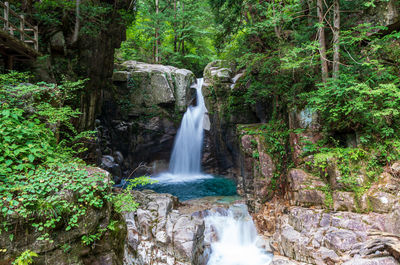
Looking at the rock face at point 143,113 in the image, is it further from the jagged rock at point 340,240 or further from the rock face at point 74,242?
the jagged rock at point 340,240

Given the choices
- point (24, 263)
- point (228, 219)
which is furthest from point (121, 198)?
point (228, 219)

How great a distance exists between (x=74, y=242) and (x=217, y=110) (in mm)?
11834

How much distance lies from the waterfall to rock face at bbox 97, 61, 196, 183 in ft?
1.92

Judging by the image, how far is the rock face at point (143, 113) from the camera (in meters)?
13.8

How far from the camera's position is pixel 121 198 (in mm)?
4430

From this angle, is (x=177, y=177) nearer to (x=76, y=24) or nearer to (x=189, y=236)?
(x=189, y=236)

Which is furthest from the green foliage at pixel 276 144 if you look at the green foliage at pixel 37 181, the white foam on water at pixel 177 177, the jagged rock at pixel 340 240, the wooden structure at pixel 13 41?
the wooden structure at pixel 13 41

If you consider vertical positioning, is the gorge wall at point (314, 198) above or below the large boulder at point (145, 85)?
below

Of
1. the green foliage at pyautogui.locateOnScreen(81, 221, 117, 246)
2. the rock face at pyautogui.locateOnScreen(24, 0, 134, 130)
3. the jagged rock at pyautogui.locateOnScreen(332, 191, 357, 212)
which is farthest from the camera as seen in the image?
the rock face at pyautogui.locateOnScreen(24, 0, 134, 130)

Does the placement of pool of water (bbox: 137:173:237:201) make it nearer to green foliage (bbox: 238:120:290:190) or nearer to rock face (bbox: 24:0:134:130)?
green foliage (bbox: 238:120:290:190)

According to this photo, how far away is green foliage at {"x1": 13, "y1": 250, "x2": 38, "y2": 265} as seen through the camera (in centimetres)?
259

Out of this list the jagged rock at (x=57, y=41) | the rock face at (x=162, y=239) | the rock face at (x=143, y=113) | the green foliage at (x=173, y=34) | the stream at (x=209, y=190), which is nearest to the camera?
the rock face at (x=162, y=239)

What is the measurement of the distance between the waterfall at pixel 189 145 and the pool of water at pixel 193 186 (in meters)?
0.75

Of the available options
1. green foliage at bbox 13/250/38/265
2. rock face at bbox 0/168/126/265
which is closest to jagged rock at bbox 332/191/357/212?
rock face at bbox 0/168/126/265
